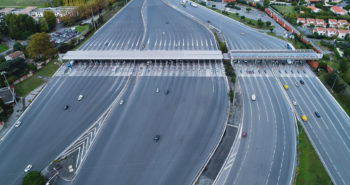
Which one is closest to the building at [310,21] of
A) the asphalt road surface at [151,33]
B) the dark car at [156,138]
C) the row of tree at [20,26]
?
the asphalt road surface at [151,33]

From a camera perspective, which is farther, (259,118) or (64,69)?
(64,69)

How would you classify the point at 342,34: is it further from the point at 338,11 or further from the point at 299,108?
the point at 299,108

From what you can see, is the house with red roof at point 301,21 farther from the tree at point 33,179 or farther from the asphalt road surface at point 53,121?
the tree at point 33,179

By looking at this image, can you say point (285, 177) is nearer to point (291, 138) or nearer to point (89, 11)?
point (291, 138)

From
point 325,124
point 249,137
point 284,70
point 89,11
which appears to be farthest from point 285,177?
point 89,11

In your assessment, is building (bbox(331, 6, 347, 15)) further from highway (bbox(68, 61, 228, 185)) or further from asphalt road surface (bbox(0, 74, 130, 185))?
asphalt road surface (bbox(0, 74, 130, 185))

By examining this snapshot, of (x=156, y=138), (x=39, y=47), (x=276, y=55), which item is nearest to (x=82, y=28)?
(x=39, y=47)
